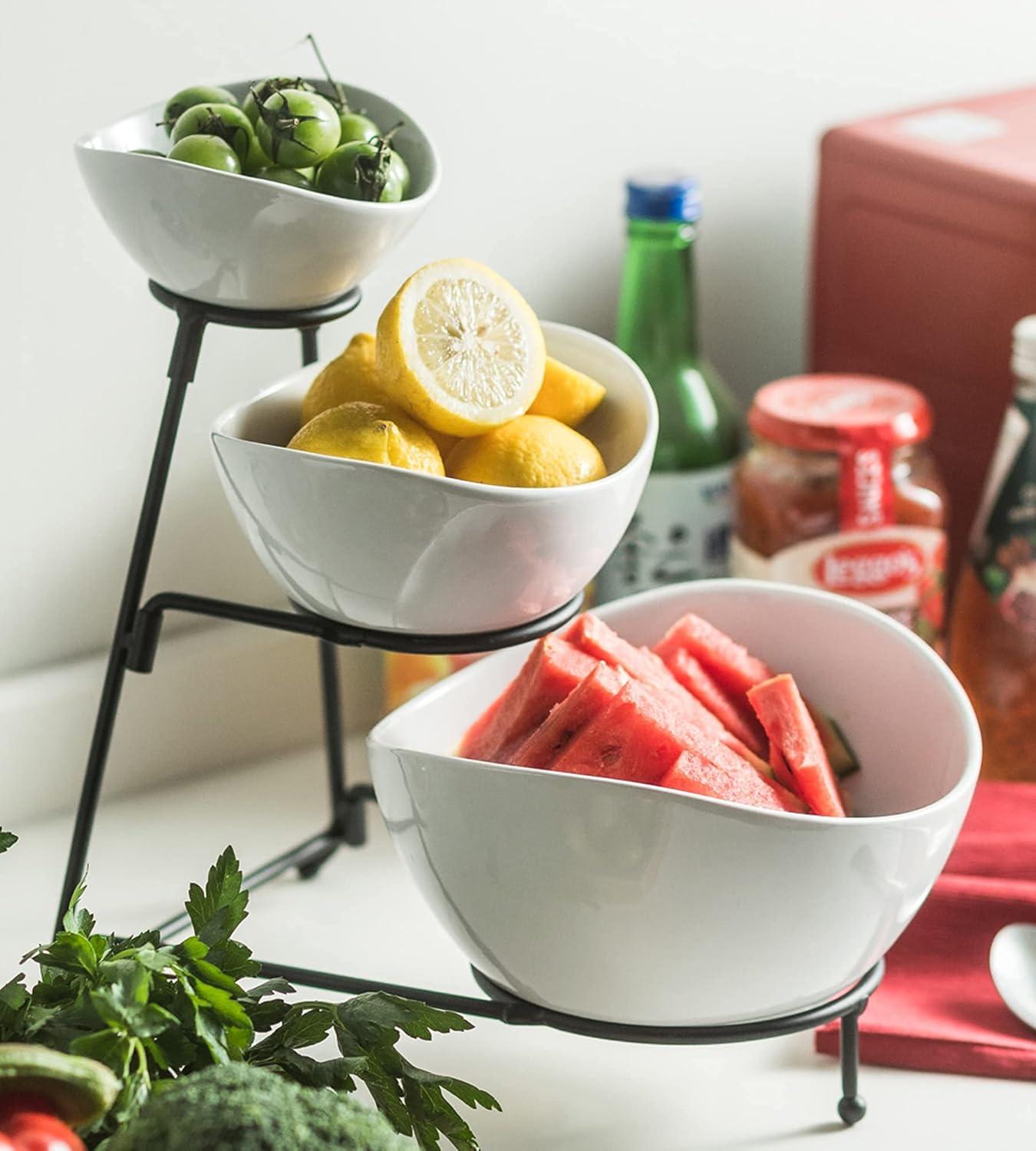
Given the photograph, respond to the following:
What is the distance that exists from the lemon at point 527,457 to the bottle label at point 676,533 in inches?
13.9

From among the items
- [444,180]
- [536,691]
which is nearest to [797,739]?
[536,691]

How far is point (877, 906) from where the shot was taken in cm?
62

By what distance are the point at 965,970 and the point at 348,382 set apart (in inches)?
17.0

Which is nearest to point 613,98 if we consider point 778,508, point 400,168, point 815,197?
point 815,197

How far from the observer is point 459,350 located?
64 centimetres

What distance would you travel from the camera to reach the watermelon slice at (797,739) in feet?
2.21

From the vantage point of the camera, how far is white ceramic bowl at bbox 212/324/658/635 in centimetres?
60

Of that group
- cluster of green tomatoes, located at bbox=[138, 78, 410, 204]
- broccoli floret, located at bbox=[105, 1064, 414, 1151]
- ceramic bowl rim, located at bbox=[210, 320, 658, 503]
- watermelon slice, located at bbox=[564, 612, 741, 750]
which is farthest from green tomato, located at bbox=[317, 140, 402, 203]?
broccoli floret, located at bbox=[105, 1064, 414, 1151]

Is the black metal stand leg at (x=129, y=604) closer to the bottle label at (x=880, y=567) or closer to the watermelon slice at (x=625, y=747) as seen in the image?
the watermelon slice at (x=625, y=747)

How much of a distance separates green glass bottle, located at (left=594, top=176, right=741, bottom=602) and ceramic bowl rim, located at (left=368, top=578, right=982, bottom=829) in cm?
22

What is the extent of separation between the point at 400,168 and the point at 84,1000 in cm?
35

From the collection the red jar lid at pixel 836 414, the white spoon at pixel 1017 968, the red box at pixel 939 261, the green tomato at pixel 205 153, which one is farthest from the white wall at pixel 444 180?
the white spoon at pixel 1017 968

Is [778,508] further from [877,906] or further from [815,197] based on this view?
[877,906]

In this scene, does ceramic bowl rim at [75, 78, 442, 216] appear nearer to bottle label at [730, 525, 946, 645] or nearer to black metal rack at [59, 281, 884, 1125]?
black metal rack at [59, 281, 884, 1125]
